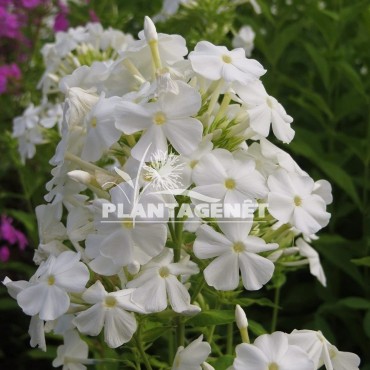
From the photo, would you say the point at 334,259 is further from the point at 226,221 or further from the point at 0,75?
the point at 0,75

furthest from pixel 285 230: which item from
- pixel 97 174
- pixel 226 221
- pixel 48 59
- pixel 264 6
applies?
pixel 264 6

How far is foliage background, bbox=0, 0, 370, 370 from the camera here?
2010 mm

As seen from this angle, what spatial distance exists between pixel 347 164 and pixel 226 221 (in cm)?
137

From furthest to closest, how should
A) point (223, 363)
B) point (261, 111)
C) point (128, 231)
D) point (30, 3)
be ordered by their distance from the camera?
point (30, 3) → point (223, 363) → point (261, 111) → point (128, 231)

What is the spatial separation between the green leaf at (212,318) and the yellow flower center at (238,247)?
0.17 meters

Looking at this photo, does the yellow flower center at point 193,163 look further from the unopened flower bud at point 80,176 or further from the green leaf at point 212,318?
the green leaf at point 212,318

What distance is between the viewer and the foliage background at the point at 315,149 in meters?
2.01

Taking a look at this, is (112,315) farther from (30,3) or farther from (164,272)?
(30,3)

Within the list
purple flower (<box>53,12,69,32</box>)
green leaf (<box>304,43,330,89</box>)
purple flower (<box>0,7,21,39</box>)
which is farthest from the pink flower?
green leaf (<box>304,43,330,89</box>)

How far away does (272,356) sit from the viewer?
1071 mm

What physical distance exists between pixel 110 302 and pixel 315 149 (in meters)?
1.24

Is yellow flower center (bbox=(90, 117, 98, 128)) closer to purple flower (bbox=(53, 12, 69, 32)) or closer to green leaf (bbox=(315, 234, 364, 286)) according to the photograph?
green leaf (bbox=(315, 234, 364, 286))

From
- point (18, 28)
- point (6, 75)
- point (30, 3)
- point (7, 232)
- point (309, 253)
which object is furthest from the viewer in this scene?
point (18, 28)

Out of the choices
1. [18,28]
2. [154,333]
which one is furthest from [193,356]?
[18,28]
